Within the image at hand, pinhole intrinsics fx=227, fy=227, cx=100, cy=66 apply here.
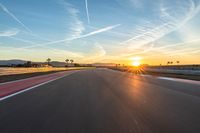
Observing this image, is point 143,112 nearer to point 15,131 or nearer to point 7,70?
point 15,131

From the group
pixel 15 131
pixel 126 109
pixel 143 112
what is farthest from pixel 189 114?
pixel 15 131

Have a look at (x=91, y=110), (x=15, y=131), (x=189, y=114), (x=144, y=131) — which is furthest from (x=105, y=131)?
(x=189, y=114)

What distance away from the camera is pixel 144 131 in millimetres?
4914

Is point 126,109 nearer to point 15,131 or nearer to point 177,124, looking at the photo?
point 177,124

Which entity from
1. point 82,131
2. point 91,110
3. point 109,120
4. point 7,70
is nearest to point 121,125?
point 109,120

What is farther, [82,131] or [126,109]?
[126,109]

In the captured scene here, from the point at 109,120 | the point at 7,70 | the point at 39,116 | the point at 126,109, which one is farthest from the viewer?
the point at 7,70

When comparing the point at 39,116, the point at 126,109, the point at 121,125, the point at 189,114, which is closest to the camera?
the point at 121,125

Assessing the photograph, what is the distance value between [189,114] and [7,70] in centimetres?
2627

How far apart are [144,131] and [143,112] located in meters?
2.18

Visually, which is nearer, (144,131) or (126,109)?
(144,131)

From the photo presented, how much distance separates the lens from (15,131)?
485 centimetres

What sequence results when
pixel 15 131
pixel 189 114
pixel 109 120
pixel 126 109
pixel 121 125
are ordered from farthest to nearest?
pixel 126 109
pixel 189 114
pixel 109 120
pixel 121 125
pixel 15 131

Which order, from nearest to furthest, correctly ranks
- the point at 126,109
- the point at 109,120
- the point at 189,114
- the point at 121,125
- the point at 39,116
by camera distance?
the point at 121,125, the point at 109,120, the point at 39,116, the point at 189,114, the point at 126,109
